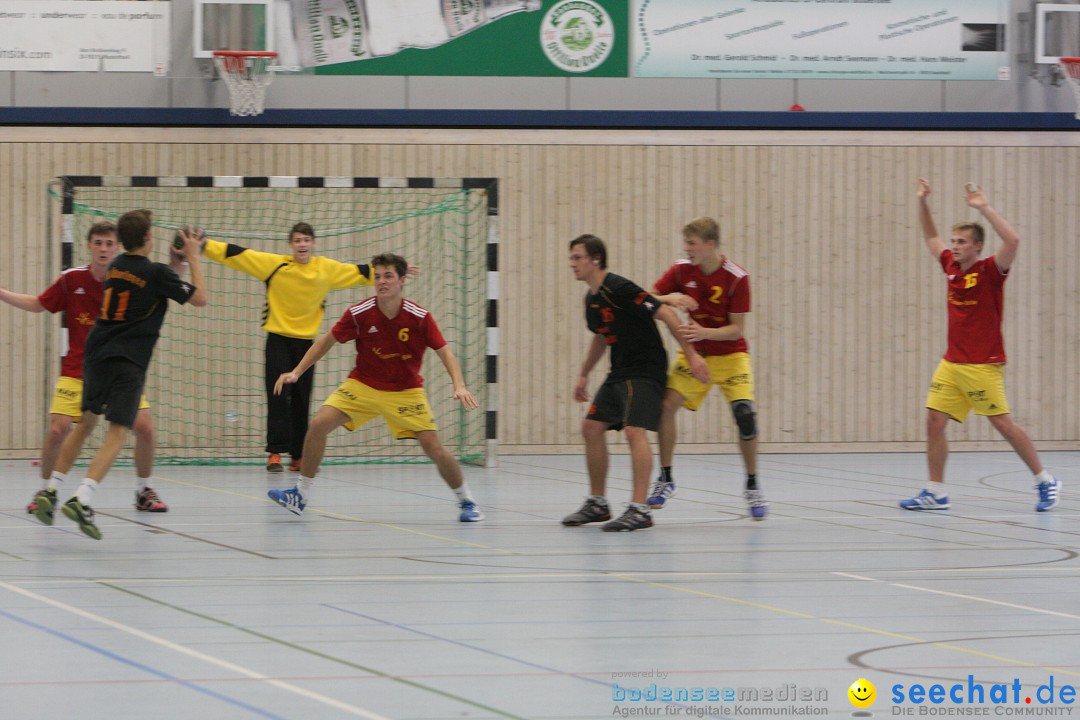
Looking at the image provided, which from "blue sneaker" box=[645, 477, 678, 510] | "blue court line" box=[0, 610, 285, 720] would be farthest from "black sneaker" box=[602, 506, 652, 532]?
"blue court line" box=[0, 610, 285, 720]

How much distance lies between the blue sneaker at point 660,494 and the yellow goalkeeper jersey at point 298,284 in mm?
4065

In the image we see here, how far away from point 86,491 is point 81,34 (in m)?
8.25

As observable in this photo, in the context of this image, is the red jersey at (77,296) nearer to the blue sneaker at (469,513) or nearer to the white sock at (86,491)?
the white sock at (86,491)

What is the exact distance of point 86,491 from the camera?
7.95m

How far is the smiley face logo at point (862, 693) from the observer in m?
4.34

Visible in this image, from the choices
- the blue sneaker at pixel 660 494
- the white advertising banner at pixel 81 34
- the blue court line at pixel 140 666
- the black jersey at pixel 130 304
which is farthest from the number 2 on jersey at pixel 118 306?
the white advertising banner at pixel 81 34

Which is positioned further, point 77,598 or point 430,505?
point 430,505

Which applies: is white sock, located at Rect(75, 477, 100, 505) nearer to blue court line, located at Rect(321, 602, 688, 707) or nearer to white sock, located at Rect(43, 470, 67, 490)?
white sock, located at Rect(43, 470, 67, 490)

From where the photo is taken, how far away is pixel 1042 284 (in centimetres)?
1580

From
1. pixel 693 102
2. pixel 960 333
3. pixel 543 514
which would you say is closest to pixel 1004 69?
pixel 693 102

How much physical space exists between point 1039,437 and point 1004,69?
413 cm

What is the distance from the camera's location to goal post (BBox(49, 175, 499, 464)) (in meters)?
14.7

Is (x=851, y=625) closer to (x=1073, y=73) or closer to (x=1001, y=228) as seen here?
(x=1001, y=228)

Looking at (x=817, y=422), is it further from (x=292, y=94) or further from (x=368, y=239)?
(x=292, y=94)
